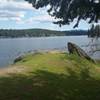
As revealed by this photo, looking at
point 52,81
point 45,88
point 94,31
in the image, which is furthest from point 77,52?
point 45,88

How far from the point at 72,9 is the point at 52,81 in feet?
10.6

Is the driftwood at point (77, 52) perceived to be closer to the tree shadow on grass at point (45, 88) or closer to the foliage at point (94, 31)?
the foliage at point (94, 31)

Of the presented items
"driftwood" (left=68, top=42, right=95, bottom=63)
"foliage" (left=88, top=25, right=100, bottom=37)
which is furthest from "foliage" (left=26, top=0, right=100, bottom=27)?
"driftwood" (left=68, top=42, right=95, bottom=63)

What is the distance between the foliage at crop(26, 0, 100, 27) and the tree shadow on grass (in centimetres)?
264

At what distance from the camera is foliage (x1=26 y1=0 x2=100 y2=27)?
15.2 metres

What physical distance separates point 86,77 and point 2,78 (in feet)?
17.0

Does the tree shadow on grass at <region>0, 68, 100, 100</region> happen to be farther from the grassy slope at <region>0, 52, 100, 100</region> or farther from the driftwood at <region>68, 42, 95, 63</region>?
the driftwood at <region>68, 42, 95, 63</region>

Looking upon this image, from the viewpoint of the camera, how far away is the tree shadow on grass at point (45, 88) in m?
12.5

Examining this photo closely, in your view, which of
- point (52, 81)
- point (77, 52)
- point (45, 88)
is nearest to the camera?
point (45, 88)

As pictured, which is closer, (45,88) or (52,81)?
(45,88)

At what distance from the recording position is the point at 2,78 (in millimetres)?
14836

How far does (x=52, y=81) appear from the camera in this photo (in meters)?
15.3

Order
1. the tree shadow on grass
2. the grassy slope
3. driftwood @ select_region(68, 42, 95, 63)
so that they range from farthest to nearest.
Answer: driftwood @ select_region(68, 42, 95, 63)
the grassy slope
the tree shadow on grass

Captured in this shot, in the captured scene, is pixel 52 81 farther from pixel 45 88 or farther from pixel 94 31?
pixel 94 31
